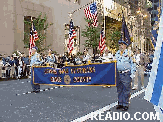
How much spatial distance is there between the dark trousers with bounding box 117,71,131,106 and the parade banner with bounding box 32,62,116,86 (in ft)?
3.93

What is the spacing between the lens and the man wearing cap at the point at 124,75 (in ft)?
21.9

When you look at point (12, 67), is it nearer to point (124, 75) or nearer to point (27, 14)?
point (27, 14)

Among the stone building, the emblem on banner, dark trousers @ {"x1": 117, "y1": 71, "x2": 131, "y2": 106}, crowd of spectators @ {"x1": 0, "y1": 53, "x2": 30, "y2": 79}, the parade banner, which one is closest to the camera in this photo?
dark trousers @ {"x1": 117, "y1": 71, "x2": 131, "y2": 106}

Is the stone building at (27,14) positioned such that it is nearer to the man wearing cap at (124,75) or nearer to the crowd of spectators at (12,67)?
the crowd of spectators at (12,67)

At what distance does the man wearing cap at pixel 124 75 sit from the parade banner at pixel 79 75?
1.21 metres

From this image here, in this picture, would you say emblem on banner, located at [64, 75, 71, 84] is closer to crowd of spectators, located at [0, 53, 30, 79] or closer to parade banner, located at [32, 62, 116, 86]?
parade banner, located at [32, 62, 116, 86]

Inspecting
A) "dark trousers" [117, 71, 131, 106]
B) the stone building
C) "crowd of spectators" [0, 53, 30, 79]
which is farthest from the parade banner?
the stone building

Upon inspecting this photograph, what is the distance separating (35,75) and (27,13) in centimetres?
1771

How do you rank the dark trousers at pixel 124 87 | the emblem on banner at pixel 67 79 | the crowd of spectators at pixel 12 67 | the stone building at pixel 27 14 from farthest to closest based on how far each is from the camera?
the stone building at pixel 27 14
the crowd of spectators at pixel 12 67
the emblem on banner at pixel 67 79
the dark trousers at pixel 124 87

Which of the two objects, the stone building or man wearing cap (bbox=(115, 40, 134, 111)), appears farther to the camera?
the stone building

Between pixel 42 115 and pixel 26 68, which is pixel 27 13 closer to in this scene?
pixel 26 68

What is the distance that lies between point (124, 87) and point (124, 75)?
0.33m

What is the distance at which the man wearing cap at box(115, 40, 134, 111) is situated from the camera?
6.67 metres

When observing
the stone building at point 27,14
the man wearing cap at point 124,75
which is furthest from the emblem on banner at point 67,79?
the stone building at point 27,14
